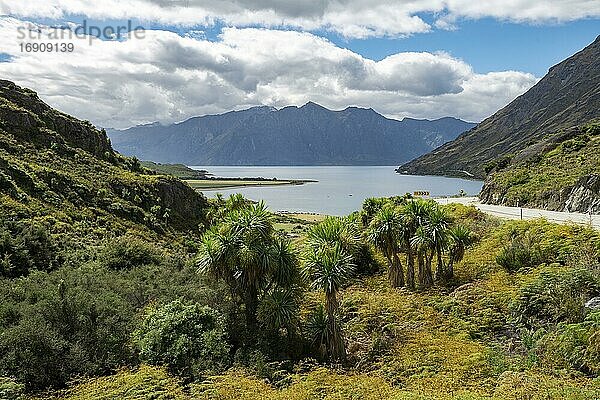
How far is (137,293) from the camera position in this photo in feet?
56.4

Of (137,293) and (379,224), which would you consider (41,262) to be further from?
(379,224)

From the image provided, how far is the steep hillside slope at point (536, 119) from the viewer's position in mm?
146875

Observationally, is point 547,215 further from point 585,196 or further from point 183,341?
point 183,341

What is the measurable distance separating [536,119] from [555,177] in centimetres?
15789

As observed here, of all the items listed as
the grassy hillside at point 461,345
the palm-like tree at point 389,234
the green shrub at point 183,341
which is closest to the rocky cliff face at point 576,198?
the grassy hillside at point 461,345

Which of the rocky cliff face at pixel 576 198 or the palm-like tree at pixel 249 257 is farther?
the rocky cliff face at pixel 576 198

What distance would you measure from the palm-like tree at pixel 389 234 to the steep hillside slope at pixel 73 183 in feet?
67.1

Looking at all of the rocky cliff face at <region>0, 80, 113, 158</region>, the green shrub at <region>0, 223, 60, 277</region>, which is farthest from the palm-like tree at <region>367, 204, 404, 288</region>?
the rocky cliff face at <region>0, 80, 113, 158</region>

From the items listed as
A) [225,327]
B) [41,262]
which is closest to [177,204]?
[41,262]

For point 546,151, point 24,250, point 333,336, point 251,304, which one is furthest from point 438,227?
point 546,151

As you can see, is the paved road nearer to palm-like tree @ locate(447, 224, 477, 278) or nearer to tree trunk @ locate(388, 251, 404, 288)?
palm-like tree @ locate(447, 224, 477, 278)

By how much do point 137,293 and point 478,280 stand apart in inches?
538

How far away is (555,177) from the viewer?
33312 millimetres

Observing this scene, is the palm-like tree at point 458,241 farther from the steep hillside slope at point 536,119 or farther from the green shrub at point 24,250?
the steep hillside slope at point 536,119
